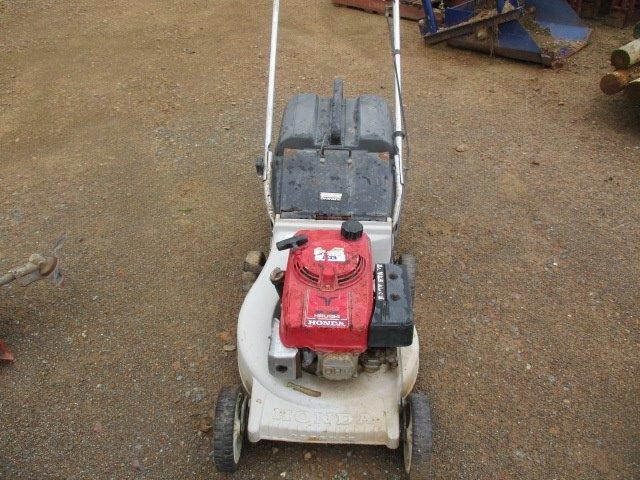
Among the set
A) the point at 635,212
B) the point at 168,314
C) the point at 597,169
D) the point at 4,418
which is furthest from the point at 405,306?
the point at 597,169

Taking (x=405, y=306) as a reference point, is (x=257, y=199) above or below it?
below

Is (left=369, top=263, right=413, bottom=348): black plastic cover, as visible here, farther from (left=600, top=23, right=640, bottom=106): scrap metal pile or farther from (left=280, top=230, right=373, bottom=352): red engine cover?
(left=600, top=23, right=640, bottom=106): scrap metal pile

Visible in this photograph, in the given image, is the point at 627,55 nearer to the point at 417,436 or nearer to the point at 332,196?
the point at 332,196

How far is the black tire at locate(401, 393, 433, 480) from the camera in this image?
8.27 feet

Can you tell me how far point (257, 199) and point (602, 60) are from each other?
4.85 m

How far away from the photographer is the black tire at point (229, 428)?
259 centimetres

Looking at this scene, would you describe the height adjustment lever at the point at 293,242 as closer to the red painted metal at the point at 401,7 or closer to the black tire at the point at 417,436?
the black tire at the point at 417,436

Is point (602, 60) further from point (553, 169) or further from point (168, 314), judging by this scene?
point (168, 314)

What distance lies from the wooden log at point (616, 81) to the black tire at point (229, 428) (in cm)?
478

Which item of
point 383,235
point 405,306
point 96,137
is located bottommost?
point 96,137

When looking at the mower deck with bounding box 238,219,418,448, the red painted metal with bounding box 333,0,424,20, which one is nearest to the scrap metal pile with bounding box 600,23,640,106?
the red painted metal with bounding box 333,0,424,20

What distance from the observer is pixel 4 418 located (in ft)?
10.1

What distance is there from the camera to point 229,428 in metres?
2.59

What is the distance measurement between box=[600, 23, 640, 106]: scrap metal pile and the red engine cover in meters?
4.07
